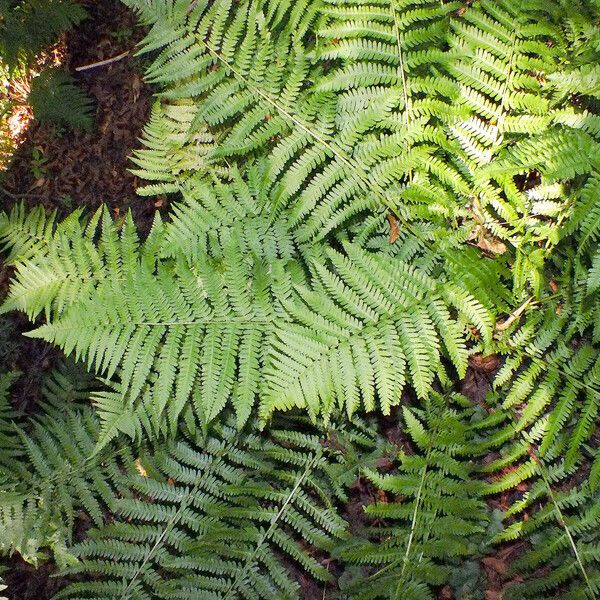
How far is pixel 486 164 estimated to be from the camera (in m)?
3.01

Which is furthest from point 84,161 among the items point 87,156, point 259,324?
point 259,324

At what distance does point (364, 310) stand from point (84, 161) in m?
3.10

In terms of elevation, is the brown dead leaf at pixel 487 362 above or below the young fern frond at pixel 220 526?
above

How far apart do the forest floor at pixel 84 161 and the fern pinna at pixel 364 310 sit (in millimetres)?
1047

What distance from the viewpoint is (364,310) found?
2932mm

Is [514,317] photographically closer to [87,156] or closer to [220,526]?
[220,526]

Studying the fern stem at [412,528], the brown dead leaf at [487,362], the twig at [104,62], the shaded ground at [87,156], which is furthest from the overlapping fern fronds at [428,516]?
the twig at [104,62]

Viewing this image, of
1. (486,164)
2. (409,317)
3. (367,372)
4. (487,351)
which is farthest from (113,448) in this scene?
(486,164)

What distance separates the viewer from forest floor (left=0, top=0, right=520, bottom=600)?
4.55 m

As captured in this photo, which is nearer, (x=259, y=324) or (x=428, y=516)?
(x=428, y=516)

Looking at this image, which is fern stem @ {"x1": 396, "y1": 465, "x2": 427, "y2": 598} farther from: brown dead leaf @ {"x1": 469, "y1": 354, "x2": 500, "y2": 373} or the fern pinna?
brown dead leaf @ {"x1": 469, "y1": 354, "x2": 500, "y2": 373}

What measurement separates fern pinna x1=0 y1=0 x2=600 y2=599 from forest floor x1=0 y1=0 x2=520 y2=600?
1.05 metres

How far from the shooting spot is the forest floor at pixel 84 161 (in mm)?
4551

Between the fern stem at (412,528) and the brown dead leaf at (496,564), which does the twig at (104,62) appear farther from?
the brown dead leaf at (496,564)
